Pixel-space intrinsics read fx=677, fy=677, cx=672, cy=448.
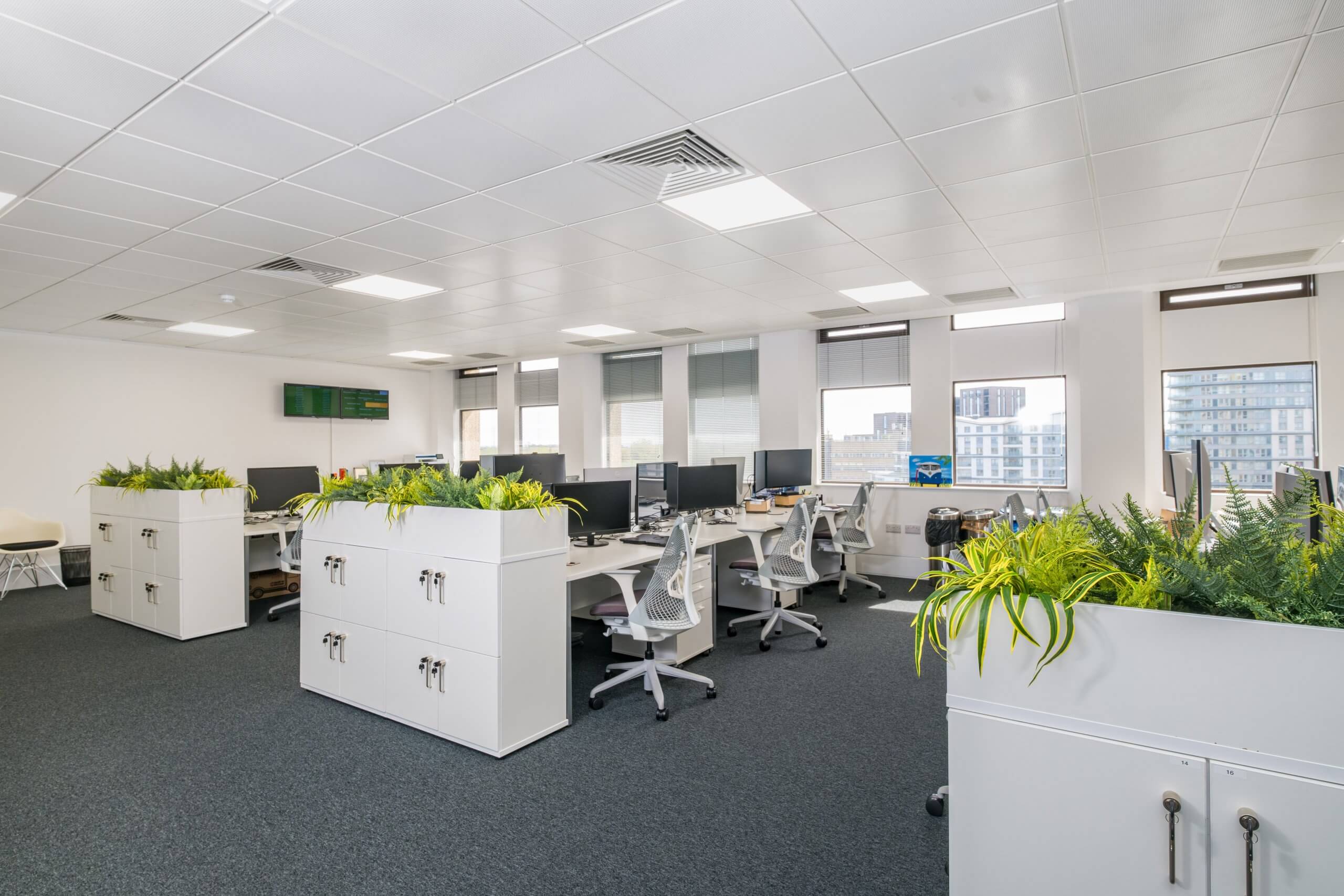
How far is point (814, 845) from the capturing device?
2.35 m

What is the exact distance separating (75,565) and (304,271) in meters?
4.95

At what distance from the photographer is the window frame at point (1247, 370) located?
17.7ft

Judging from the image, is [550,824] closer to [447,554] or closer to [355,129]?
[447,554]

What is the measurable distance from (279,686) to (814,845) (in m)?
3.22

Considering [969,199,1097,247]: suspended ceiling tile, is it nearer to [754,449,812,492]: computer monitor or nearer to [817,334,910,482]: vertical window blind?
[817,334,910,482]: vertical window blind

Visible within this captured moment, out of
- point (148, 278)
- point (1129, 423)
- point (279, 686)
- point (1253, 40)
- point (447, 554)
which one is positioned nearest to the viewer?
point (1253, 40)

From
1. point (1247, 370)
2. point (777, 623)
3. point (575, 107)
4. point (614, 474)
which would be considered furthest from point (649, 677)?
point (1247, 370)

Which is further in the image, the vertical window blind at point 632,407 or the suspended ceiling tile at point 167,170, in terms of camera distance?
the vertical window blind at point 632,407

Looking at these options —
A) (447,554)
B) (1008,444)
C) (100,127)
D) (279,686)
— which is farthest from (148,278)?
(1008,444)

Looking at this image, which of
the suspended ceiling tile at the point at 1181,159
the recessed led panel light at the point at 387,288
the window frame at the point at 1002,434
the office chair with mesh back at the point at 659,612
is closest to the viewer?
the suspended ceiling tile at the point at 1181,159

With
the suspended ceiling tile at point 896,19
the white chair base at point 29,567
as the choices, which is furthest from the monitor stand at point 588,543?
the white chair base at point 29,567

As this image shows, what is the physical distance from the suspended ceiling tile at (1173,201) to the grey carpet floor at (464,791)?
2.85 metres

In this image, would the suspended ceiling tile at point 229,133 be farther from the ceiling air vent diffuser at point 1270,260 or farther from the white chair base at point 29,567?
the white chair base at point 29,567

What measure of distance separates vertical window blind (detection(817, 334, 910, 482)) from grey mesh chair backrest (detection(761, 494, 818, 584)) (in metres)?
2.88
